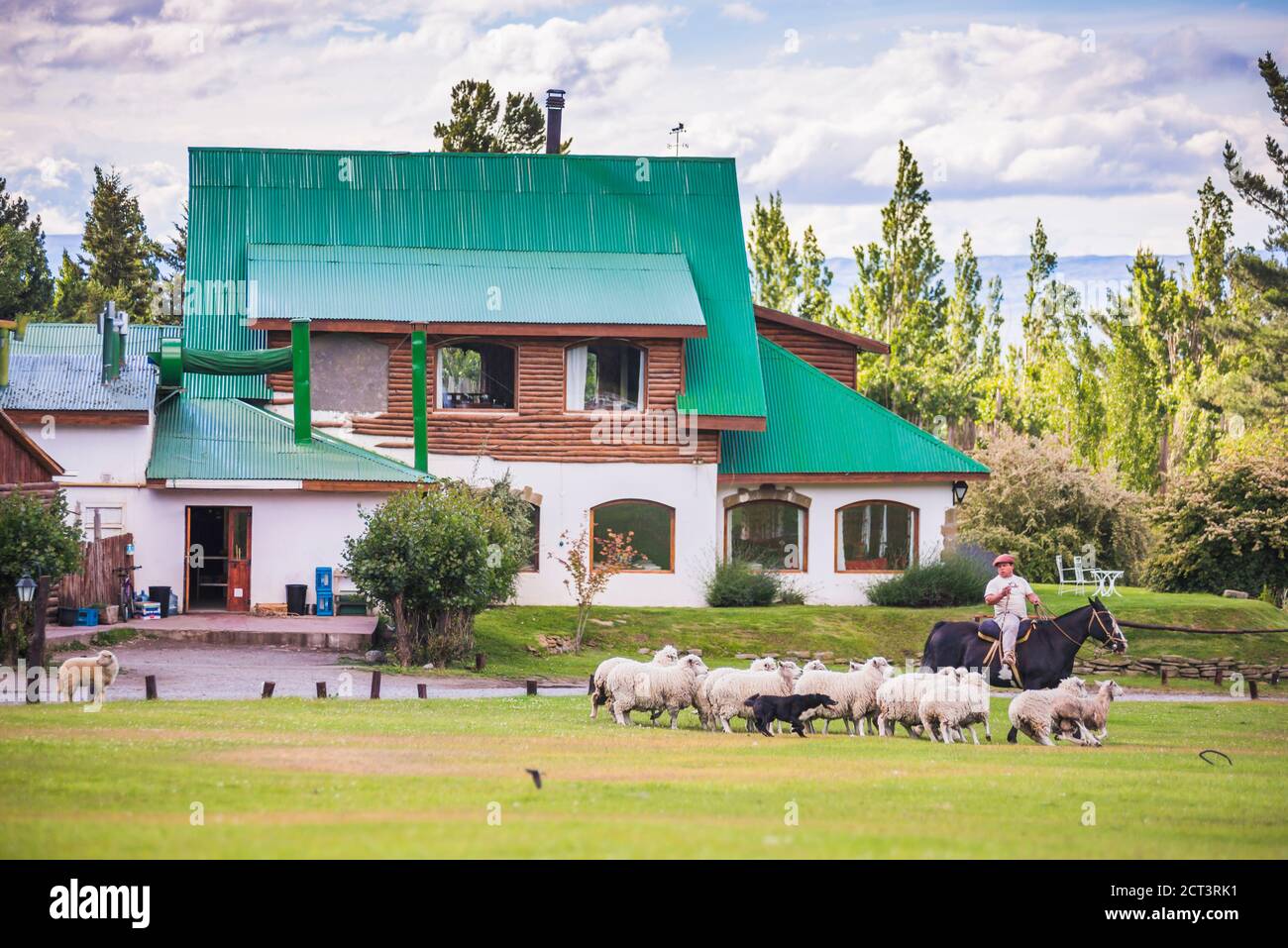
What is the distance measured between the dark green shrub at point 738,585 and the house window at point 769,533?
1.32 metres

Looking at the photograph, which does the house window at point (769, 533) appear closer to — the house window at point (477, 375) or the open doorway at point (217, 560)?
the house window at point (477, 375)

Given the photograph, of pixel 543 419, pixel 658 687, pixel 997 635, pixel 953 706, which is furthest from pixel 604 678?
pixel 543 419

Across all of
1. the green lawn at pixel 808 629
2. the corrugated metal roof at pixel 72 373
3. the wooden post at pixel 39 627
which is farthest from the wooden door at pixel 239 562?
the wooden post at pixel 39 627

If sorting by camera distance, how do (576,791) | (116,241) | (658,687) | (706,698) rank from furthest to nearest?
1. (116,241)
2. (658,687)
3. (706,698)
4. (576,791)

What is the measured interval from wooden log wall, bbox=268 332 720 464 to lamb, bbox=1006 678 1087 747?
Answer: 1860cm

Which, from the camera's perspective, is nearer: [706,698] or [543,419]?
[706,698]

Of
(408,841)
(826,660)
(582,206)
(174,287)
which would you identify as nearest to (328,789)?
(408,841)

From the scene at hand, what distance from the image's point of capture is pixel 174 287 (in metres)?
44.1

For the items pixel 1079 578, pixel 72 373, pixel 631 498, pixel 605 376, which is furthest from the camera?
pixel 1079 578

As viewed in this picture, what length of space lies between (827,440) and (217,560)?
47.0ft

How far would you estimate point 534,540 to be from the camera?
37.7 metres

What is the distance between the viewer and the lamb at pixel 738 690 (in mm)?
20172

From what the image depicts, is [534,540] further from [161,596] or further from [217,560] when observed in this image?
[161,596]
